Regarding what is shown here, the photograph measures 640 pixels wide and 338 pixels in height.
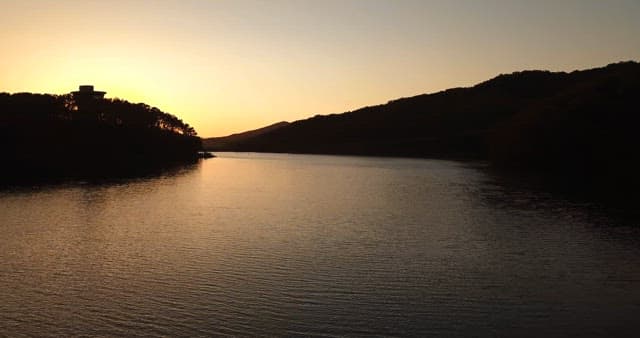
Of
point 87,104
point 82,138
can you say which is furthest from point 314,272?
point 87,104

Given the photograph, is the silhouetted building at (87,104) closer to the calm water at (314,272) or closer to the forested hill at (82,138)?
the forested hill at (82,138)

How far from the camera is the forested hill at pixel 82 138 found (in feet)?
295

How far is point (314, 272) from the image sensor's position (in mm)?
23922

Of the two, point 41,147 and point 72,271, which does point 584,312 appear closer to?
point 72,271

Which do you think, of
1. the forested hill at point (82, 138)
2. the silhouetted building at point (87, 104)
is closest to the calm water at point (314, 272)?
the forested hill at point (82, 138)

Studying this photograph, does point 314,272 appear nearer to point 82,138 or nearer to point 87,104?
point 82,138

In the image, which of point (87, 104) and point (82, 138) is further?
point (87, 104)

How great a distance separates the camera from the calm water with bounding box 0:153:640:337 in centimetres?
1736

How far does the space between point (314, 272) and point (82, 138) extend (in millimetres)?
112834

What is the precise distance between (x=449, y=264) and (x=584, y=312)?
25.6ft

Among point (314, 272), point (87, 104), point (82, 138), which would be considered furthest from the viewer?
point (87, 104)

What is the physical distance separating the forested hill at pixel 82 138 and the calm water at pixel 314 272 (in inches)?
1867

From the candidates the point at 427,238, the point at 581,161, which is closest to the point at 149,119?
the point at 581,161

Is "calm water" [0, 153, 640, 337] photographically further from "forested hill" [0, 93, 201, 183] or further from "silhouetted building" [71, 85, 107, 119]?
"silhouetted building" [71, 85, 107, 119]
